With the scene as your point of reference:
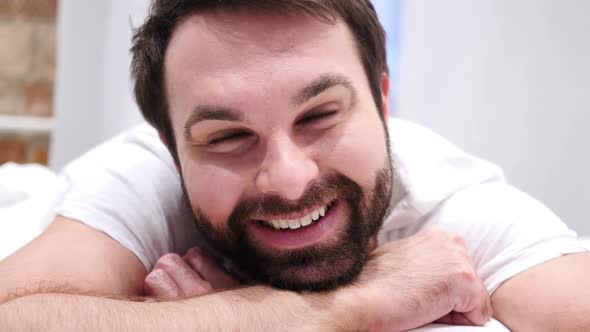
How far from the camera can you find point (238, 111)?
92 cm

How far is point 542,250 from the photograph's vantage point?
1.03 meters

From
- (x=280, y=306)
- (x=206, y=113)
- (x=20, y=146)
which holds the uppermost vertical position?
(x=206, y=113)

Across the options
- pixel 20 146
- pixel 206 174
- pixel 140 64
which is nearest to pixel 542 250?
pixel 206 174

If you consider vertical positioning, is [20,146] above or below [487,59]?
below

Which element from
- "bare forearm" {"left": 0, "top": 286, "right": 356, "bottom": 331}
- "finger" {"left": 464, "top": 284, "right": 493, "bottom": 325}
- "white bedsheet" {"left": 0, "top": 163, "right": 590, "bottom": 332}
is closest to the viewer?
"bare forearm" {"left": 0, "top": 286, "right": 356, "bottom": 331}

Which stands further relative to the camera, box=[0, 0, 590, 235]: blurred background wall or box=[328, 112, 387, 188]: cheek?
box=[0, 0, 590, 235]: blurred background wall

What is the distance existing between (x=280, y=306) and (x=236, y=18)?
19.9 inches

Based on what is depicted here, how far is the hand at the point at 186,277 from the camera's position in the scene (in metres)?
1.02

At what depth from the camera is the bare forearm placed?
2.33ft

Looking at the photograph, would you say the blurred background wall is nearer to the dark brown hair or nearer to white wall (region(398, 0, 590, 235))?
white wall (region(398, 0, 590, 235))

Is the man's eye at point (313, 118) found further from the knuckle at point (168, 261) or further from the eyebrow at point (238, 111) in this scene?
the knuckle at point (168, 261)

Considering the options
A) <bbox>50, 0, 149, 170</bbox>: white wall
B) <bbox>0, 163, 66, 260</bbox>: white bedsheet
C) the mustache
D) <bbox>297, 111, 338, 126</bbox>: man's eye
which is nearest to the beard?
the mustache

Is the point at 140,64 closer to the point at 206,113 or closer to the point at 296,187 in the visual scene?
the point at 206,113

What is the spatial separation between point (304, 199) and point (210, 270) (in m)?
0.29
